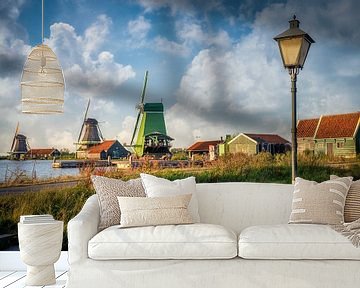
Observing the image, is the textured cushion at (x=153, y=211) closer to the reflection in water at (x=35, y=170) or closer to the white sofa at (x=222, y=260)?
the white sofa at (x=222, y=260)

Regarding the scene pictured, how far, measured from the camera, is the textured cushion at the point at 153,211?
4418 mm

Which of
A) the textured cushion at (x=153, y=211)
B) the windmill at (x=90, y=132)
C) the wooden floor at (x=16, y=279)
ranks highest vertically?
the windmill at (x=90, y=132)

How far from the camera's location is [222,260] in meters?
4.12

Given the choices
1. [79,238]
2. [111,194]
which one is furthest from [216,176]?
[79,238]

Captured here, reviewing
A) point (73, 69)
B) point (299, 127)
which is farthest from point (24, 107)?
point (299, 127)

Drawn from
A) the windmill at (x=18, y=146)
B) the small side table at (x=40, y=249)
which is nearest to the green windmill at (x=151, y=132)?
the windmill at (x=18, y=146)

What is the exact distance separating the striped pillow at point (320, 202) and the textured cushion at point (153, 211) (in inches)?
32.0

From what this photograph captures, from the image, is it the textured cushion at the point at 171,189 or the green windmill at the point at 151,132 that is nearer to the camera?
the textured cushion at the point at 171,189

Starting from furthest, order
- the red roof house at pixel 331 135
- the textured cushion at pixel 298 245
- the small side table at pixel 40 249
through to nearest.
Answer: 1. the red roof house at pixel 331 135
2. the small side table at pixel 40 249
3. the textured cushion at pixel 298 245

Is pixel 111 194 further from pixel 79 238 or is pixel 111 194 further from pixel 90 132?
pixel 90 132

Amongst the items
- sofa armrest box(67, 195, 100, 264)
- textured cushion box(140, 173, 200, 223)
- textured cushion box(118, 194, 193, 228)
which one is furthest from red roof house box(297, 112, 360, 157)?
sofa armrest box(67, 195, 100, 264)

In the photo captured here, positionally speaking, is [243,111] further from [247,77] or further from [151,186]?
[151,186]

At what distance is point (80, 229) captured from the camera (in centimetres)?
421

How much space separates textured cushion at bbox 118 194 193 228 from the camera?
4418mm
